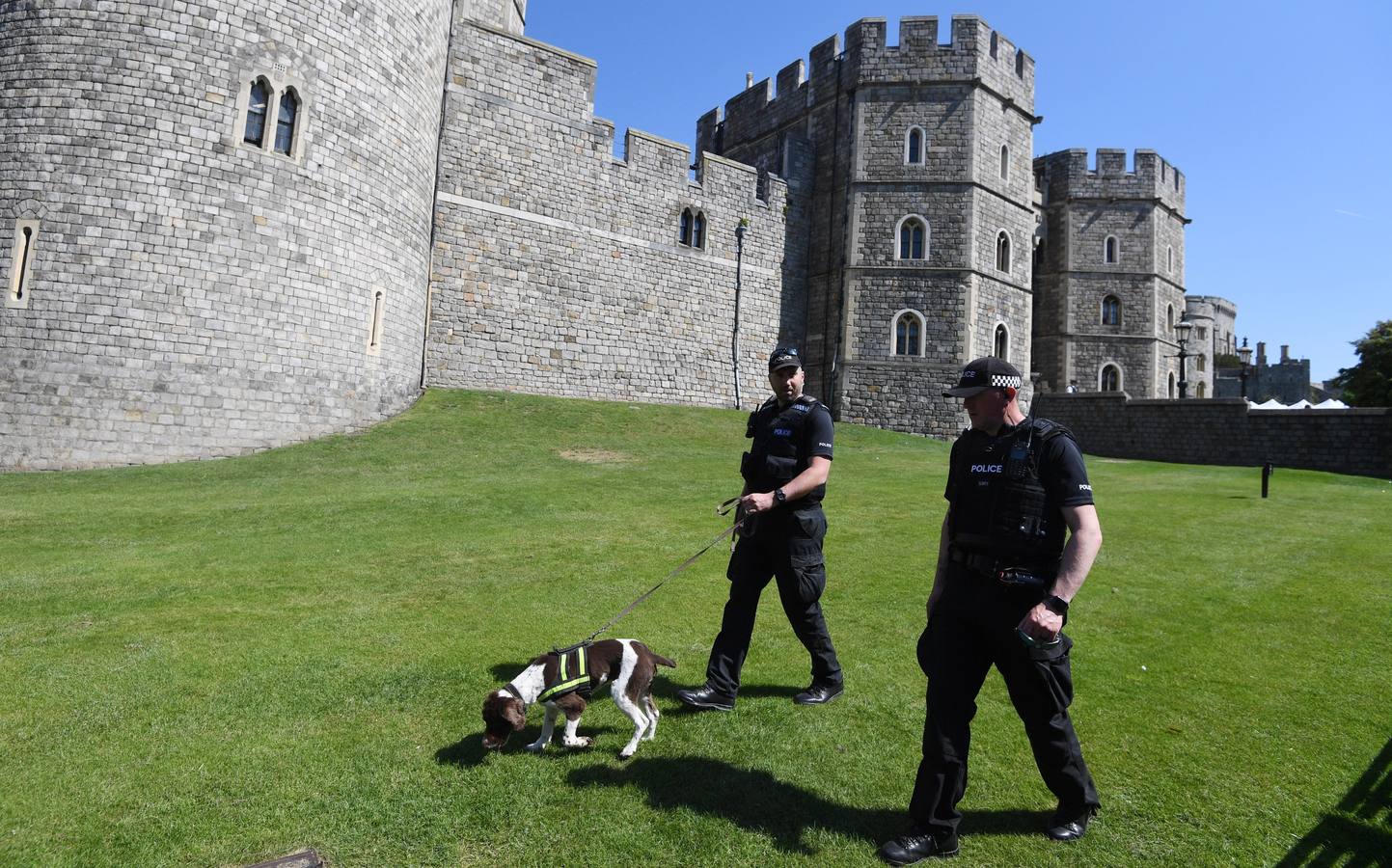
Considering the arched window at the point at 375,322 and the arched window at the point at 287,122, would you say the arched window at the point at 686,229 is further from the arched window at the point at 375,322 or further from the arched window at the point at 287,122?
the arched window at the point at 287,122

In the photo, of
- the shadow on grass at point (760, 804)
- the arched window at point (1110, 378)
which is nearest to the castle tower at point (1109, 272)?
the arched window at point (1110, 378)

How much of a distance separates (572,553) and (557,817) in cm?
465

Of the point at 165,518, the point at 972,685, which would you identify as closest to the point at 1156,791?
the point at 972,685

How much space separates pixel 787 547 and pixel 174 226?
50.2 feet

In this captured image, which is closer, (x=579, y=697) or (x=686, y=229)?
(x=579, y=697)

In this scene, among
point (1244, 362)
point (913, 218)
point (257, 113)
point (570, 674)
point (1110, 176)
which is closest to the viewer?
point (570, 674)

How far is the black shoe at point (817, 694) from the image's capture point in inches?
169

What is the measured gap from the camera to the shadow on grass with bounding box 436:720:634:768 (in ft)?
11.6

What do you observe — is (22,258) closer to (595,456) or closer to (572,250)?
(595,456)

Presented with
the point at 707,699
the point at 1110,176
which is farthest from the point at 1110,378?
the point at 707,699

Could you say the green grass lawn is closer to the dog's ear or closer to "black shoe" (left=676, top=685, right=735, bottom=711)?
"black shoe" (left=676, top=685, right=735, bottom=711)

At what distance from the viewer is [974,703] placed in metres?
3.06

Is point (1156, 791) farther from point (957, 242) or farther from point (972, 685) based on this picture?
point (957, 242)

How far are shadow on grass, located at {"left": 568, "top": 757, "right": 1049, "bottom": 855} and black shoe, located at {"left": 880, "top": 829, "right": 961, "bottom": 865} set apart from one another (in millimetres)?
105
